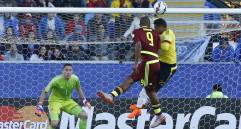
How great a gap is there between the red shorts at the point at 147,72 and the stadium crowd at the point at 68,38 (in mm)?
1536

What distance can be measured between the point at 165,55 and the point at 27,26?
2.17 m

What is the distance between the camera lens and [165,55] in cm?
1043

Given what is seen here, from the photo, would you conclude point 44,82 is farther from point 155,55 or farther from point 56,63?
point 155,55

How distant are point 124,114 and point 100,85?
63cm

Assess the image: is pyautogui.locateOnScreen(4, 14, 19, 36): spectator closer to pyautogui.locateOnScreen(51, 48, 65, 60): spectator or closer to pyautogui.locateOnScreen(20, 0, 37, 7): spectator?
pyautogui.locateOnScreen(51, 48, 65, 60): spectator

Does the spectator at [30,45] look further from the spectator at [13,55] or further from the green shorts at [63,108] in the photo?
the green shorts at [63,108]

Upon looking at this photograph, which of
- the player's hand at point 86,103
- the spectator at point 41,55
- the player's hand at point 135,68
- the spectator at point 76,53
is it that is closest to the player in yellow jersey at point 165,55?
the player's hand at point 135,68

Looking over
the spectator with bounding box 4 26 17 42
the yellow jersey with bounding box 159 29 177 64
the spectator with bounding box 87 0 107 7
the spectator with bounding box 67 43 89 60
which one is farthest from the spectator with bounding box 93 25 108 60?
the spectator with bounding box 87 0 107 7

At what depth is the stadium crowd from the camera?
37.0 ft

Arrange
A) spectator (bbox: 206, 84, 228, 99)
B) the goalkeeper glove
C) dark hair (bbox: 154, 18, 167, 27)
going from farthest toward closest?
spectator (bbox: 206, 84, 228, 99) → the goalkeeper glove → dark hair (bbox: 154, 18, 167, 27)

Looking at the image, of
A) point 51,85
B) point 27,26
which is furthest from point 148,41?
point 51,85

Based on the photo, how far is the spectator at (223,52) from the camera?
11.7 meters

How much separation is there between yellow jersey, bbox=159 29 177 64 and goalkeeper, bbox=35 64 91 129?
4.88 ft

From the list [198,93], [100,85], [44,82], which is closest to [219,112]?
[198,93]
